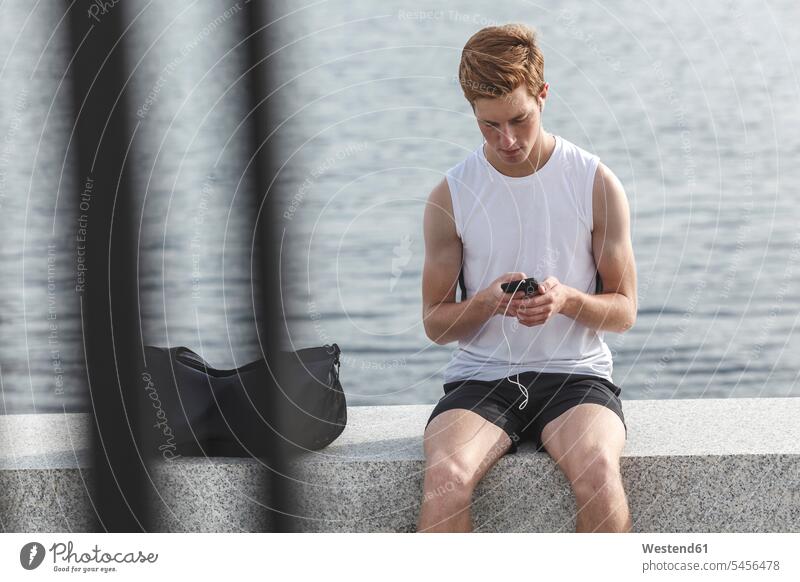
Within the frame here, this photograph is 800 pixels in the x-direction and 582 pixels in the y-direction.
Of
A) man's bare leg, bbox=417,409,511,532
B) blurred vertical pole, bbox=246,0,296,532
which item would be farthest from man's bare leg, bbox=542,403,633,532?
blurred vertical pole, bbox=246,0,296,532

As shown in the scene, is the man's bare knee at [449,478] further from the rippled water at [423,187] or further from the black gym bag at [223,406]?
the rippled water at [423,187]

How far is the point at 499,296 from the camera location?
243cm

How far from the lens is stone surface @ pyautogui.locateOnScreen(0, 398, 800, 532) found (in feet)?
8.02

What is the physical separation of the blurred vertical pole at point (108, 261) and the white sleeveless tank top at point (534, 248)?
866 mm

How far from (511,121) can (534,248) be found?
303 millimetres

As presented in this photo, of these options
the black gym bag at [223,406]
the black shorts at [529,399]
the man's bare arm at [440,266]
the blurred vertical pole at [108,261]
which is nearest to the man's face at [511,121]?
the man's bare arm at [440,266]

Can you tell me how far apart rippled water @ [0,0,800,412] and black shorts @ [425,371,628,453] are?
140 cm

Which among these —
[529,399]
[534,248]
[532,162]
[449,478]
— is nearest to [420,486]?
[449,478]

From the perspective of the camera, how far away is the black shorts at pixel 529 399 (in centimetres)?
248

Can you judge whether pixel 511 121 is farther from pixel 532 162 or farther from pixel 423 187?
pixel 423 187

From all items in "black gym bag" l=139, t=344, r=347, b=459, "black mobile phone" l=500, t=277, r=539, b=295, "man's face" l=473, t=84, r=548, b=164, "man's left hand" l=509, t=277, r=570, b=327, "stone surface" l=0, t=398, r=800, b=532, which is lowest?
"stone surface" l=0, t=398, r=800, b=532

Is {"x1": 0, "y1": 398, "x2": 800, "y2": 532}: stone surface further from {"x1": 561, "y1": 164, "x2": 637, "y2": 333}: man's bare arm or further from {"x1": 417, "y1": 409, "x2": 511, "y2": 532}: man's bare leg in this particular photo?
{"x1": 561, "y1": 164, "x2": 637, "y2": 333}: man's bare arm

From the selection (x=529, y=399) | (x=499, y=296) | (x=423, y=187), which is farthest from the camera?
(x=423, y=187)

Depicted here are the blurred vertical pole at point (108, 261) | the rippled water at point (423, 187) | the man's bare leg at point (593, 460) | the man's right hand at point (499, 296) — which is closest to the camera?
the blurred vertical pole at point (108, 261)
